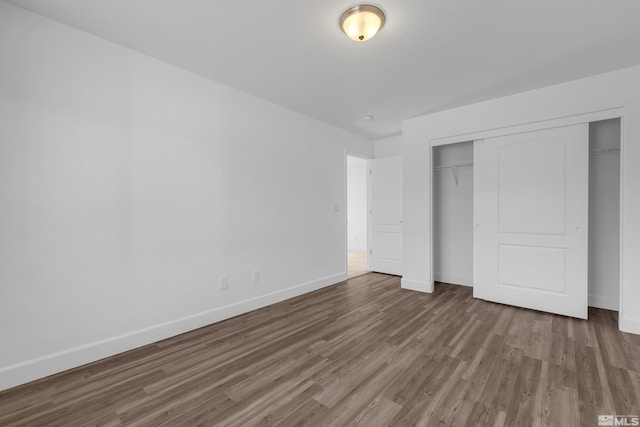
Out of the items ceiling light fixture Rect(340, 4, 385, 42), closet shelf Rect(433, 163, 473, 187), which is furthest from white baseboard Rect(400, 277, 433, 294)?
ceiling light fixture Rect(340, 4, 385, 42)

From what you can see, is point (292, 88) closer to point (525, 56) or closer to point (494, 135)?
point (525, 56)

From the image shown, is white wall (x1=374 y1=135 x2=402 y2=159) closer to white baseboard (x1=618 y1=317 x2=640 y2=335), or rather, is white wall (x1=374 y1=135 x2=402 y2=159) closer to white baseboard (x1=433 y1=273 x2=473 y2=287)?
white baseboard (x1=433 y1=273 x2=473 y2=287)

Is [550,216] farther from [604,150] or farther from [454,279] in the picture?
[454,279]

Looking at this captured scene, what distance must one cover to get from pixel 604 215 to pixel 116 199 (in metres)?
5.22

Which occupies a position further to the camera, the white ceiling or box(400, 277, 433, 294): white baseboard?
box(400, 277, 433, 294): white baseboard

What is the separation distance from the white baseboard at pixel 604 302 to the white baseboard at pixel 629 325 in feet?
2.01

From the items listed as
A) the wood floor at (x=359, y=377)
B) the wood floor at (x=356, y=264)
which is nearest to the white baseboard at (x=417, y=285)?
the wood floor at (x=359, y=377)

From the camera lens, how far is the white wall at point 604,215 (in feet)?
10.7

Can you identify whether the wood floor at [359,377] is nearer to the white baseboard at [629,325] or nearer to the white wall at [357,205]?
the white baseboard at [629,325]

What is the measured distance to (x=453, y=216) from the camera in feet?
14.9

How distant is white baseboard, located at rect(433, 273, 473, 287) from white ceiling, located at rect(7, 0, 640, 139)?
2706 mm

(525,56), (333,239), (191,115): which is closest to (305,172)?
(333,239)

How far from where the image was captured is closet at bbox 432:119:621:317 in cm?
313

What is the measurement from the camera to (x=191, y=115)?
116 inches
